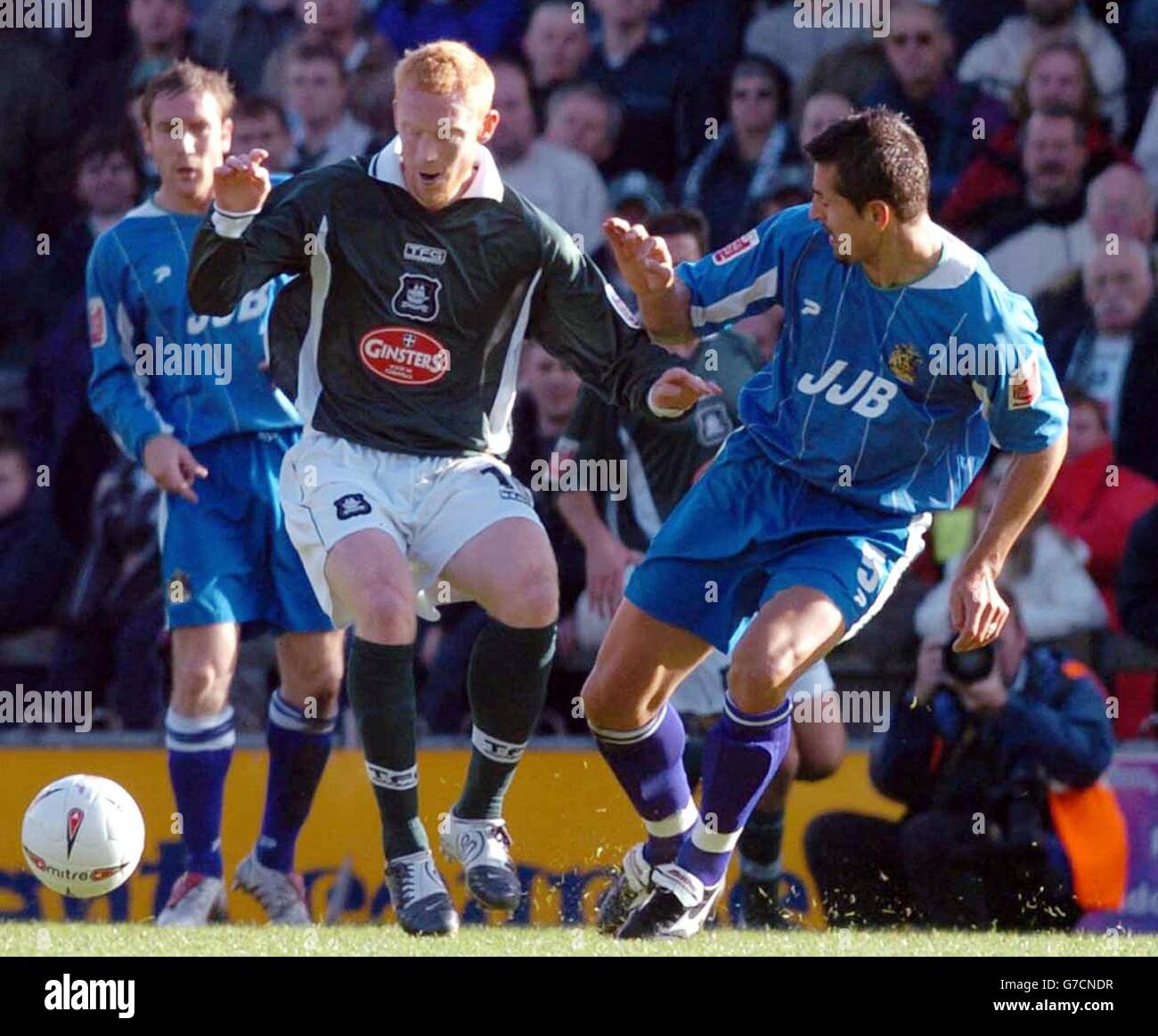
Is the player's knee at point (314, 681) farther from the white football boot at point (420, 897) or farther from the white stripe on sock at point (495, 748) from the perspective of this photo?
the white football boot at point (420, 897)

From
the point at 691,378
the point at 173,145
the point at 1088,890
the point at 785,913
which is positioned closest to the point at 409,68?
the point at 691,378

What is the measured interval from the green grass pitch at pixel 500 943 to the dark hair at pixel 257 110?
4.10m

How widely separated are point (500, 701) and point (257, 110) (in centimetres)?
427

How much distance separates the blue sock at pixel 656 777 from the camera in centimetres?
642

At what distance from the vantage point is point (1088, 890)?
832 cm

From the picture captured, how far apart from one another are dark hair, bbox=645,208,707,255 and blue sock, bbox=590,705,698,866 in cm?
225

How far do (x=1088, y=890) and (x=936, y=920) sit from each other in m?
0.56

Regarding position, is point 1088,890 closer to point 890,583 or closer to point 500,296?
point 890,583

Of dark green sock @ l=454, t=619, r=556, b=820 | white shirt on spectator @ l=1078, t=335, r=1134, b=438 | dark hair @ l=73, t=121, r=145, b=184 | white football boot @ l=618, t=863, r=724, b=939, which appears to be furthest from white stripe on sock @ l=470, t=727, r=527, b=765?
dark hair @ l=73, t=121, r=145, b=184

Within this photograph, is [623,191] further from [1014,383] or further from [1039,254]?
[1014,383]

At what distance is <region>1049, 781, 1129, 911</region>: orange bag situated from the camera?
8320 mm

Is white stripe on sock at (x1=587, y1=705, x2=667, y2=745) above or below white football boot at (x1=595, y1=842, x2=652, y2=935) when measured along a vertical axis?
above

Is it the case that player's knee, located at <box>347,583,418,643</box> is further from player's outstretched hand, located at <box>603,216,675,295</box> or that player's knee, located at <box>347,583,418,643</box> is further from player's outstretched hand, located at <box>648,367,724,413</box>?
player's outstretched hand, located at <box>603,216,675,295</box>

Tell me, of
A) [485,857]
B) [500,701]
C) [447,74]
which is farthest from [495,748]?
[447,74]
